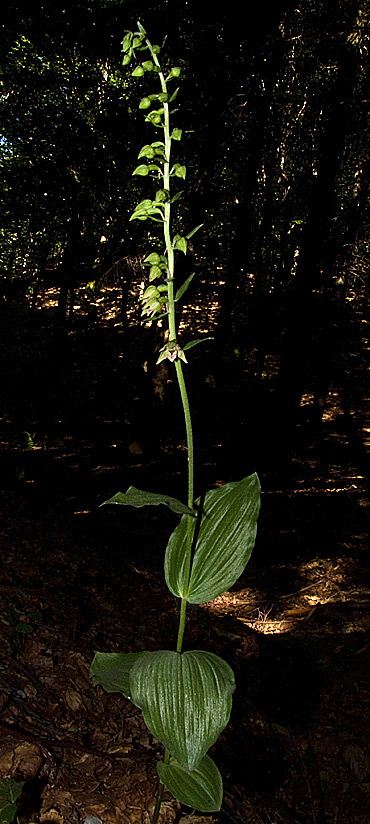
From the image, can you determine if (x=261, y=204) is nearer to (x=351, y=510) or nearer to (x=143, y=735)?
(x=351, y=510)

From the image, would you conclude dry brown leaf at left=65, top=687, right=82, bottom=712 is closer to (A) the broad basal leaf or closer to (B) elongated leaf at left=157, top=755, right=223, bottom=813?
(B) elongated leaf at left=157, top=755, right=223, bottom=813

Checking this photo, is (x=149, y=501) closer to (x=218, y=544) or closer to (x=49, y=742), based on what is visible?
(x=218, y=544)

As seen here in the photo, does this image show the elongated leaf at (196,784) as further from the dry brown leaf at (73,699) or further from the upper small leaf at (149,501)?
the dry brown leaf at (73,699)

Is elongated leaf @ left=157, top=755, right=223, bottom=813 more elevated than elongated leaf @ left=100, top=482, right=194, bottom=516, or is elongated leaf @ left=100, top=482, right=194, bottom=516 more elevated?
elongated leaf @ left=100, top=482, right=194, bottom=516

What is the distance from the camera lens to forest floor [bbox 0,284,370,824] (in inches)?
90.1

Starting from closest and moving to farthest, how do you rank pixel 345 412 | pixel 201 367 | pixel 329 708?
pixel 329 708
pixel 345 412
pixel 201 367

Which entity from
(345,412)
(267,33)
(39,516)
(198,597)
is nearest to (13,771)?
(198,597)

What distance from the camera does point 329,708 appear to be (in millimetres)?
3246

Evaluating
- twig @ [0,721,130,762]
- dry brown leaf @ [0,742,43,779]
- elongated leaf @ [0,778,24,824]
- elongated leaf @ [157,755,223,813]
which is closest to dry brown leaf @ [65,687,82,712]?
twig @ [0,721,130,762]

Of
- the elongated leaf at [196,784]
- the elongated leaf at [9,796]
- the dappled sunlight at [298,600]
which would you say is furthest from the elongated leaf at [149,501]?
the dappled sunlight at [298,600]

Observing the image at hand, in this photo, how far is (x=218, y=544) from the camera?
1.97 m

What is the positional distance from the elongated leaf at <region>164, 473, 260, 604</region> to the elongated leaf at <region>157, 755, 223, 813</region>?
547mm

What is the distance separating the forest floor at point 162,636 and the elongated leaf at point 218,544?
1.01 metres

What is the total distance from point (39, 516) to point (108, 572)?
1.59 meters
